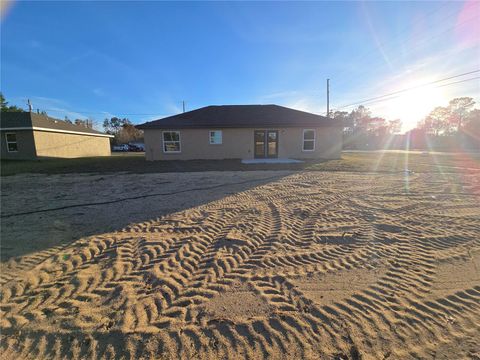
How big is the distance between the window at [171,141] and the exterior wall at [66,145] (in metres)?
11.5

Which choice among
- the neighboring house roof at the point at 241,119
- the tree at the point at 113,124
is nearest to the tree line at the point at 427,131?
the neighboring house roof at the point at 241,119

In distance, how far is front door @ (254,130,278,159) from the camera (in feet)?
49.9

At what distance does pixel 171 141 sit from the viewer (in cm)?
1488

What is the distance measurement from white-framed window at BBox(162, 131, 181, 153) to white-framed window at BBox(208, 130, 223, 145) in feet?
7.36

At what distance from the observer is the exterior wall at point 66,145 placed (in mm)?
17641

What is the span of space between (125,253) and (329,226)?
11.3 feet

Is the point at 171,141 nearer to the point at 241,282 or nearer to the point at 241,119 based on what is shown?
the point at 241,119

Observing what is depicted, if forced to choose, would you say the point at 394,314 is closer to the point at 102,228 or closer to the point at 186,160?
the point at 102,228

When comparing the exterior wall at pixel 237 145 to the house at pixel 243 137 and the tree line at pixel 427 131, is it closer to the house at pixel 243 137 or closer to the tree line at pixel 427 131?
the house at pixel 243 137

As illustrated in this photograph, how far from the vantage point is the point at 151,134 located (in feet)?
47.9

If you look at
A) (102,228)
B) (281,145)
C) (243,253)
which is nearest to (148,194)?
(102,228)

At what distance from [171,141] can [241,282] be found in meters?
13.9

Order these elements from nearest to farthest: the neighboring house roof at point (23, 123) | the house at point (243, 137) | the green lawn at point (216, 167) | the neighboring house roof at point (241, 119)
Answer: the green lawn at point (216, 167)
the neighboring house roof at point (241, 119)
the house at point (243, 137)
the neighboring house roof at point (23, 123)

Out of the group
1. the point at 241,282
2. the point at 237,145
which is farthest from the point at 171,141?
the point at 241,282
